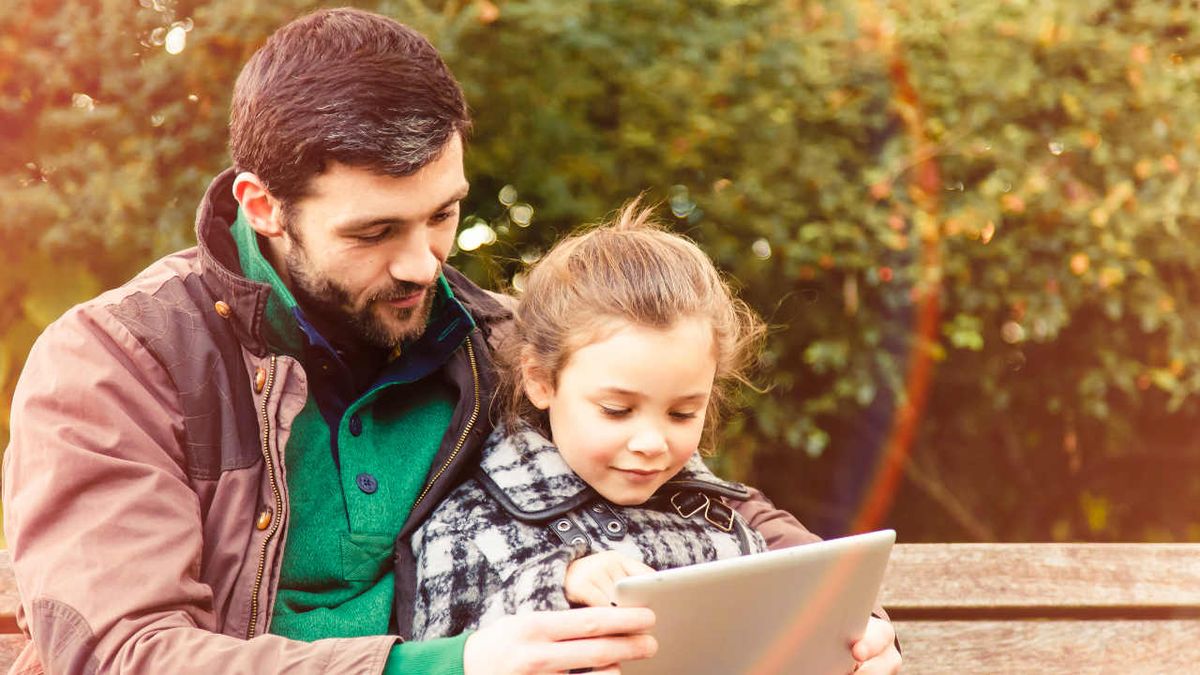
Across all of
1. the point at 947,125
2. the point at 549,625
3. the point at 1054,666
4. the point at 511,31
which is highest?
the point at 511,31

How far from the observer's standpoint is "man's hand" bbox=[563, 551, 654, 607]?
1.80 m

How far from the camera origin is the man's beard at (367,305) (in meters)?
2.12

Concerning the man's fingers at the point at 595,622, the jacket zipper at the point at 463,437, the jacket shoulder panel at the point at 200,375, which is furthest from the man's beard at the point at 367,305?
the man's fingers at the point at 595,622

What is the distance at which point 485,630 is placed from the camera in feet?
5.53

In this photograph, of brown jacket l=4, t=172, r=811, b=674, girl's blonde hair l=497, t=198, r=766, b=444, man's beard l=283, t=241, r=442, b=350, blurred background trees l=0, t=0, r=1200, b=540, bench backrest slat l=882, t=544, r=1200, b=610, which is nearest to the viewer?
brown jacket l=4, t=172, r=811, b=674

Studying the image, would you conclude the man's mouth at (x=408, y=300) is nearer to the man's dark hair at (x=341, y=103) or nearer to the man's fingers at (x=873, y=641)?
the man's dark hair at (x=341, y=103)

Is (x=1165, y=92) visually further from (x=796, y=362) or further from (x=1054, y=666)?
(x=1054, y=666)

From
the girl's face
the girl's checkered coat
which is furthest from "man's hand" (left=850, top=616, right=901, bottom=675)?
the girl's face

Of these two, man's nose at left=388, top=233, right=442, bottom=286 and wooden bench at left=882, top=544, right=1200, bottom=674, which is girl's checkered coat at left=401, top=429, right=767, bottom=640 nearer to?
man's nose at left=388, top=233, right=442, bottom=286

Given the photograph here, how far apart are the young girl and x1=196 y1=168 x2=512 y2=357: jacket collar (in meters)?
0.22

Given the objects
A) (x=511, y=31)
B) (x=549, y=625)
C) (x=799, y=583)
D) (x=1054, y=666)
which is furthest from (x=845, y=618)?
(x=511, y=31)

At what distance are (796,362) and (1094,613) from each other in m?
1.24

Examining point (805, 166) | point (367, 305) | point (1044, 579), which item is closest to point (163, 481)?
point (367, 305)

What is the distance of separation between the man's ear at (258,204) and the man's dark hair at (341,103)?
17 millimetres
